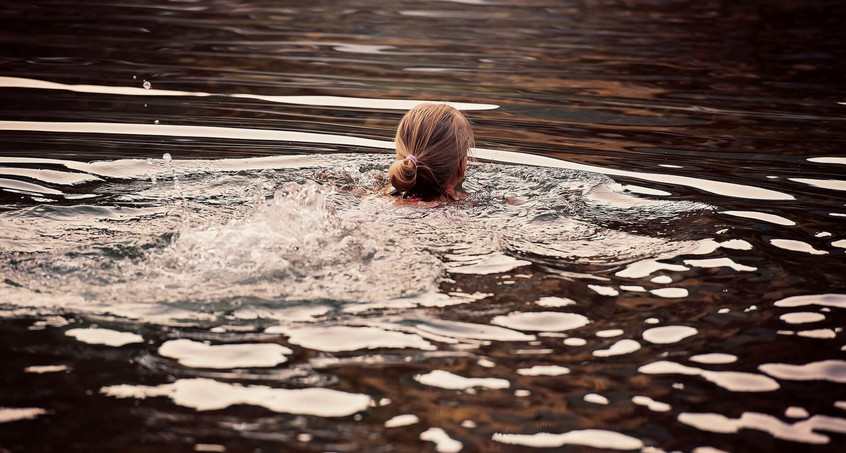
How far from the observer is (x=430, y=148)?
587cm

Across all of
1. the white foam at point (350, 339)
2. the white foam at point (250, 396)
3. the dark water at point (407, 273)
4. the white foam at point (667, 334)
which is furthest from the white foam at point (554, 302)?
the white foam at point (250, 396)

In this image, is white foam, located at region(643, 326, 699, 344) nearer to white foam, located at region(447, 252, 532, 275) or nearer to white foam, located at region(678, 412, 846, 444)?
white foam, located at region(678, 412, 846, 444)

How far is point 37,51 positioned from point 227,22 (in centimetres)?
369

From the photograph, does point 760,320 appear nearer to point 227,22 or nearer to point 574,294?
point 574,294

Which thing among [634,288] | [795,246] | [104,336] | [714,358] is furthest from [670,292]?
[104,336]

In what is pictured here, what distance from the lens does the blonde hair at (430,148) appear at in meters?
5.85

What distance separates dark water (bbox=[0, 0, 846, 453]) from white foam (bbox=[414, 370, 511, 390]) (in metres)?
0.01

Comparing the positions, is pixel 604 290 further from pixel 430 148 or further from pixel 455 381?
pixel 430 148

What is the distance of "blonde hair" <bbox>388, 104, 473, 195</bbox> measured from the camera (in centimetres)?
585

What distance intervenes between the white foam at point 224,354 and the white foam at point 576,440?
950 millimetres

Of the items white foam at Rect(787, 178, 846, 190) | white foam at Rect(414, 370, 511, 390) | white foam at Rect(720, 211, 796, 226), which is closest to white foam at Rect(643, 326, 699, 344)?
white foam at Rect(414, 370, 511, 390)

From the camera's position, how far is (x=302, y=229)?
183 inches

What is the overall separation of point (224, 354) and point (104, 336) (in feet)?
1.64

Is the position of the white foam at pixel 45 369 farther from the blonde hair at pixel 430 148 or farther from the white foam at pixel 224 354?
the blonde hair at pixel 430 148
